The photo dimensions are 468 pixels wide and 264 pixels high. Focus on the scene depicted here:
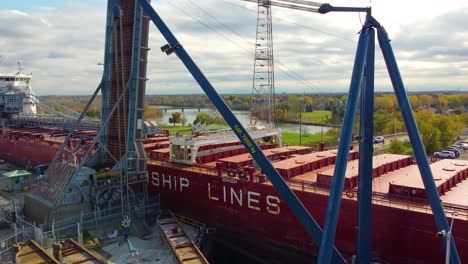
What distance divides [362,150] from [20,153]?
38.1m

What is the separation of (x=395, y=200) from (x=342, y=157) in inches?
213

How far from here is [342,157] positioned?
12.7 meters

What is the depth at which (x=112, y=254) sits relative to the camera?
61.0ft

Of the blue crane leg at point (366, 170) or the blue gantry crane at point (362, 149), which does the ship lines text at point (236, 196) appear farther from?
the blue crane leg at point (366, 170)

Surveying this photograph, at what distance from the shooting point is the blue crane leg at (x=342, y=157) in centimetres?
1198

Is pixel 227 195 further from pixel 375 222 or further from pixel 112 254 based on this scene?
pixel 375 222

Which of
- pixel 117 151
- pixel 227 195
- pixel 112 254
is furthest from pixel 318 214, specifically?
pixel 117 151

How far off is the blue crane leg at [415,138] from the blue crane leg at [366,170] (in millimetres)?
532

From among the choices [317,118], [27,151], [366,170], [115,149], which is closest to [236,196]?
[366,170]

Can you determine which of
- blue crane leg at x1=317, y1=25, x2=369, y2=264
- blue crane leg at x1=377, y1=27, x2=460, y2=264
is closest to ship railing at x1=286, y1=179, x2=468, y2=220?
blue crane leg at x1=377, y1=27, x2=460, y2=264

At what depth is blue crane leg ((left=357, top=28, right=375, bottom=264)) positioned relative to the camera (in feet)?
47.6

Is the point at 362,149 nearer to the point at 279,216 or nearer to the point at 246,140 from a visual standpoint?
the point at 246,140

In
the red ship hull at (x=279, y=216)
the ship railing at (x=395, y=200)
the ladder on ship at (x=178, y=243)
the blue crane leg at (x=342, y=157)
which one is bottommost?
the ladder on ship at (x=178, y=243)

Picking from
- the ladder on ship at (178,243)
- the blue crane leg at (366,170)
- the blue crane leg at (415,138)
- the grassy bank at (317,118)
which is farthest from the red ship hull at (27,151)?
the grassy bank at (317,118)
